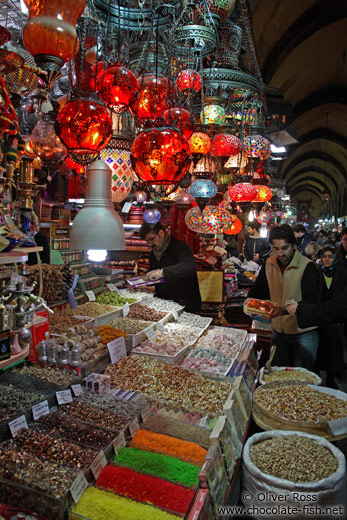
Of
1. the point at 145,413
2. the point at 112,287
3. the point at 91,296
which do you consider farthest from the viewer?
the point at 112,287

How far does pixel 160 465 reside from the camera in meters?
1.72

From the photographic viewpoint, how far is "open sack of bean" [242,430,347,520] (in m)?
1.90

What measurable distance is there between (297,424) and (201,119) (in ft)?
8.21

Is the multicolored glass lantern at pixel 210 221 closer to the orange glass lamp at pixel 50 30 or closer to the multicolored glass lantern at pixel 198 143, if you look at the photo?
the multicolored glass lantern at pixel 198 143

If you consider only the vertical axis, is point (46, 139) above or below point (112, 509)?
above

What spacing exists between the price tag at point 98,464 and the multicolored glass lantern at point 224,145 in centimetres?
265

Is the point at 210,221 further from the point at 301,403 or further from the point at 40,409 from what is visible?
the point at 40,409

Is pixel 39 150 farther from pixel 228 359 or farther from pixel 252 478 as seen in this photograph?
pixel 252 478

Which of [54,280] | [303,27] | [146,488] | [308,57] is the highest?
[308,57]

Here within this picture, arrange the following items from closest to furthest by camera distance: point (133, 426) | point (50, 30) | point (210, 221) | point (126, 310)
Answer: point (50, 30) → point (133, 426) → point (126, 310) → point (210, 221)

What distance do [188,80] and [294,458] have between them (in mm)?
2714

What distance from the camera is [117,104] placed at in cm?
220

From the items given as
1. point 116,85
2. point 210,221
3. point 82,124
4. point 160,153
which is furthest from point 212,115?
point 82,124

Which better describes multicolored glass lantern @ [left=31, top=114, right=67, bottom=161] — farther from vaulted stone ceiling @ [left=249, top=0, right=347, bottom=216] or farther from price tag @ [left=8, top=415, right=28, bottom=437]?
vaulted stone ceiling @ [left=249, top=0, right=347, bottom=216]
